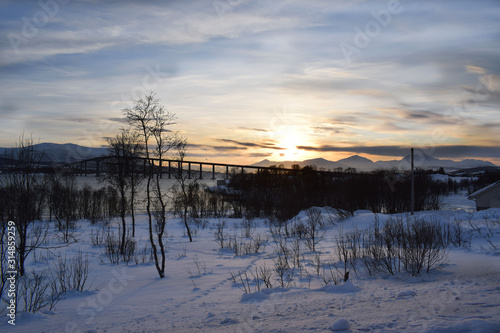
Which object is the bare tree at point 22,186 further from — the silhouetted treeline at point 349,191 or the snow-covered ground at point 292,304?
the silhouetted treeline at point 349,191

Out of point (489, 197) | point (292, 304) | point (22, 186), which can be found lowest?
point (489, 197)

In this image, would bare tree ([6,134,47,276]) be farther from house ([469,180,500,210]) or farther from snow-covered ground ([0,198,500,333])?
house ([469,180,500,210])

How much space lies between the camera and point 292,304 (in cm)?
659

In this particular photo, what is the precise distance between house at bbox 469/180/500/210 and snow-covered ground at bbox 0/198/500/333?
A: 4498 centimetres

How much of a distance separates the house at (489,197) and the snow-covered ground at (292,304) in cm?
4498

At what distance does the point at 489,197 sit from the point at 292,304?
53.9m

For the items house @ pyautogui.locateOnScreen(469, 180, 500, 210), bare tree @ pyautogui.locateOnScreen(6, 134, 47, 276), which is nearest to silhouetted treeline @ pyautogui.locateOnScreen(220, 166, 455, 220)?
house @ pyautogui.locateOnScreen(469, 180, 500, 210)

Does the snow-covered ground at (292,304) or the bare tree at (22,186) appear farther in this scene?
the bare tree at (22,186)

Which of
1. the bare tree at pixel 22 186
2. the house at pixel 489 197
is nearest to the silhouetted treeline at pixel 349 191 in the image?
the house at pixel 489 197

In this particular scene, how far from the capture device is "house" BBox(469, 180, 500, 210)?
1875 inches

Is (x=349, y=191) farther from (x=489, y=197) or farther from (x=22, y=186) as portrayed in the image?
(x=22, y=186)

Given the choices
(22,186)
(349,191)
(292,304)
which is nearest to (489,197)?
(349,191)

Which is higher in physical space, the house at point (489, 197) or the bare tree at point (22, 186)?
the bare tree at point (22, 186)

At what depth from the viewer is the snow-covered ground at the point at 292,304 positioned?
5.05 m
